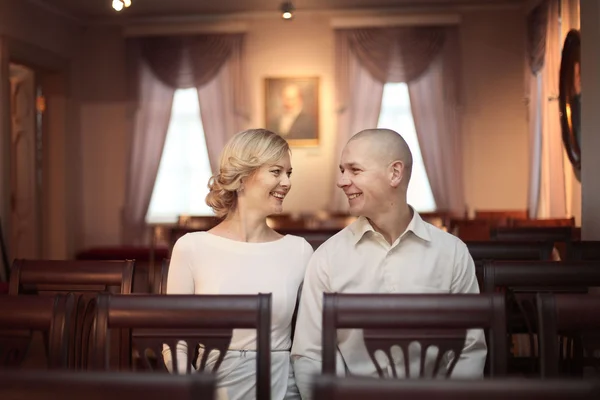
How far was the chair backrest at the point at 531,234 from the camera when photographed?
5.16 meters

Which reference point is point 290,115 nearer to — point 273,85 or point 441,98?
point 273,85

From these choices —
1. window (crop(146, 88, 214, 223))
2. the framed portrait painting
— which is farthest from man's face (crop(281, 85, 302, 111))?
window (crop(146, 88, 214, 223))

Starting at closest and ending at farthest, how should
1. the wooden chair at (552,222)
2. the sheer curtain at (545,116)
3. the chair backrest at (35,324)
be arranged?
the chair backrest at (35,324), the wooden chair at (552,222), the sheer curtain at (545,116)

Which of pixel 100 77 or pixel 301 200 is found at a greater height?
pixel 100 77

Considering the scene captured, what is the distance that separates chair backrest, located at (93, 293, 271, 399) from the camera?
68.9 inches

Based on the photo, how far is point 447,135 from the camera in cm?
1013

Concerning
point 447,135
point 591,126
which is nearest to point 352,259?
point 591,126

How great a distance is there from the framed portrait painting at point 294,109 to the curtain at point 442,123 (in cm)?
134

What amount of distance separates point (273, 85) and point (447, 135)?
246 cm

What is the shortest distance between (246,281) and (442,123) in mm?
8053

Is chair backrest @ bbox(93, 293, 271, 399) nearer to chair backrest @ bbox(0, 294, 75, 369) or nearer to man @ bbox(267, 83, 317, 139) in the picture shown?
chair backrest @ bbox(0, 294, 75, 369)

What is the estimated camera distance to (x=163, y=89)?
34.9 ft

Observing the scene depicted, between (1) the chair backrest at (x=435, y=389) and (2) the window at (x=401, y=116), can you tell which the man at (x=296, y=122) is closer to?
(2) the window at (x=401, y=116)

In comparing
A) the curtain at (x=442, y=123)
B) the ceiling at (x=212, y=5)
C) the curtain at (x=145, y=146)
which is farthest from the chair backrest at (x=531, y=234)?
the curtain at (x=145, y=146)
